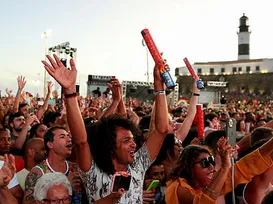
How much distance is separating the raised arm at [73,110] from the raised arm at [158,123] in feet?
1.73

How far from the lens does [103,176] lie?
2.79 meters

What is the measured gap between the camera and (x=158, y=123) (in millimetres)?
3053

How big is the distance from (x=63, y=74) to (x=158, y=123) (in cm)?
87

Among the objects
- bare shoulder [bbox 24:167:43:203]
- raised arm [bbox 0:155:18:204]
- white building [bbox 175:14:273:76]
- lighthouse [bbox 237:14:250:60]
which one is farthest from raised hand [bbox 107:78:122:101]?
lighthouse [bbox 237:14:250:60]

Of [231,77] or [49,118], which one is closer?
[49,118]

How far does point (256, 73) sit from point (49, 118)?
7213 cm

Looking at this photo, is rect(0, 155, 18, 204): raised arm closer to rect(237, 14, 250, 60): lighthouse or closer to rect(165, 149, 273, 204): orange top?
rect(165, 149, 273, 204): orange top

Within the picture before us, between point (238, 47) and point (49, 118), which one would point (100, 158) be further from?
point (238, 47)

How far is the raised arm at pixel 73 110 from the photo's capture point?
2.69 m

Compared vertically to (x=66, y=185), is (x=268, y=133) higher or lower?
higher

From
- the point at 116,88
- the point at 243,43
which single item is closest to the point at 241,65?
the point at 243,43

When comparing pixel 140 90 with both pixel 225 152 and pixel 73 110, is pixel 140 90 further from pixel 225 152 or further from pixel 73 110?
pixel 225 152

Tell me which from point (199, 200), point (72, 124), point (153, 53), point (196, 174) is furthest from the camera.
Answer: point (153, 53)

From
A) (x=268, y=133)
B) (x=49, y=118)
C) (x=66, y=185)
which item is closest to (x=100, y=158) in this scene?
(x=66, y=185)
